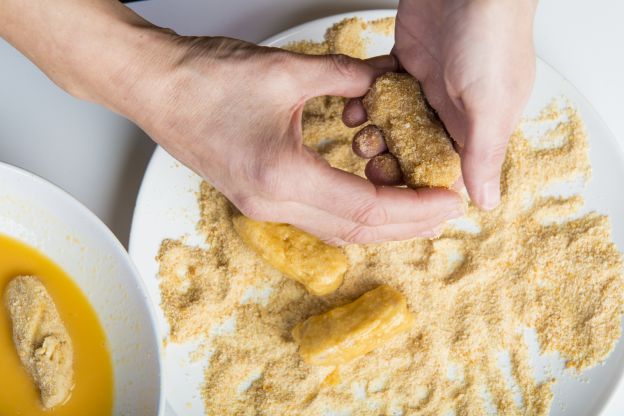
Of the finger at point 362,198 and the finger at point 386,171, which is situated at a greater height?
the finger at point 386,171

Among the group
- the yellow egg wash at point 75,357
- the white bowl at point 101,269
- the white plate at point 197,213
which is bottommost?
the yellow egg wash at point 75,357

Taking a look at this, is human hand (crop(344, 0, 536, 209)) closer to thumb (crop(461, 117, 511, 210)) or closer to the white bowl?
thumb (crop(461, 117, 511, 210))

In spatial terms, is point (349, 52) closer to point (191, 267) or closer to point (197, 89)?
point (197, 89)

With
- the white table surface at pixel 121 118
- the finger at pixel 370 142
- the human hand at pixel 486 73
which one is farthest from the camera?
the white table surface at pixel 121 118

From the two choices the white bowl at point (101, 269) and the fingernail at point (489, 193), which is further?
the white bowl at point (101, 269)

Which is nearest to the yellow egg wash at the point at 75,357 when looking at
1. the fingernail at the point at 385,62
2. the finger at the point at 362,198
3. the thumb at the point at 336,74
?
the finger at the point at 362,198

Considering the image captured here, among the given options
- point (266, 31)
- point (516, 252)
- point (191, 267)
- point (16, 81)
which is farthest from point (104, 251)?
point (516, 252)

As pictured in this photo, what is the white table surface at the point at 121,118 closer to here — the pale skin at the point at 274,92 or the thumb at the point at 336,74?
the pale skin at the point at 274,92

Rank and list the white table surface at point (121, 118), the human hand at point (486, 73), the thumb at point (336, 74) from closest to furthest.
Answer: the human hand at point (486, 73) < the thumb at point (336, 74) < the white table surface at point (121, 118)
